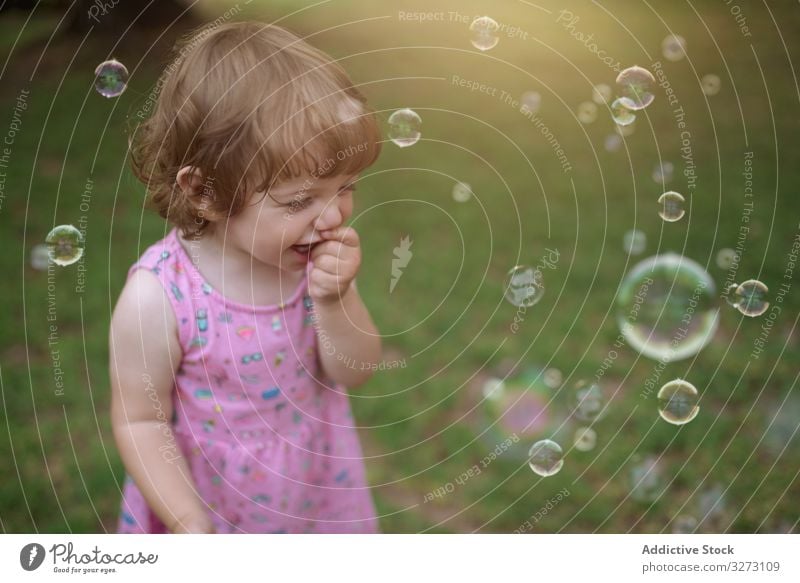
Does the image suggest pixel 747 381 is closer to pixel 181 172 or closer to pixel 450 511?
pixel 450 511

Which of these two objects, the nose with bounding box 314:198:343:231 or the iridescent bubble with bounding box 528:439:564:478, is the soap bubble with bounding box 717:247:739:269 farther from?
the nose with bounding box 314:198:343:231

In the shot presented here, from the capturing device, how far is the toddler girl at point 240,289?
138 centimetres

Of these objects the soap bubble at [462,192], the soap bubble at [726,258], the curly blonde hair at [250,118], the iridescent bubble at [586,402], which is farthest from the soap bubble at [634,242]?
the curly blonde hair at [250,118]

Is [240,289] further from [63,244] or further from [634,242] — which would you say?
[634,242]

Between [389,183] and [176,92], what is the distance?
2370mm

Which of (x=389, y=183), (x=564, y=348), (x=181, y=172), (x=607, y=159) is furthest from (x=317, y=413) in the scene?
(x=607, y=159)

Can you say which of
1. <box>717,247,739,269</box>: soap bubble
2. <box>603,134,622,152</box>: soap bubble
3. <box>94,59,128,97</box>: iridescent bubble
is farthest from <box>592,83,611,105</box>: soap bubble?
<box>94,59,128,97</box>: iridescent bubble

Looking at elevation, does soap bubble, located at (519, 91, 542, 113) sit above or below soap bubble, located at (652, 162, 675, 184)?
above

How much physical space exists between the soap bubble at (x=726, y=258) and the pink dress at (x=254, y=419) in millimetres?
2047

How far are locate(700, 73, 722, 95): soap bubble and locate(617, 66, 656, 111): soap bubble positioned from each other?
2.35m

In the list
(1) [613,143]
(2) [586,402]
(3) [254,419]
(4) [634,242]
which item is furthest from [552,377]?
(1) [613,143]

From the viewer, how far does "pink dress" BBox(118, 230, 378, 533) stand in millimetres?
1457

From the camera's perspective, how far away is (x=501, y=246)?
11.1 feet

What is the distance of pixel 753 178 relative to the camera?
383 cm
